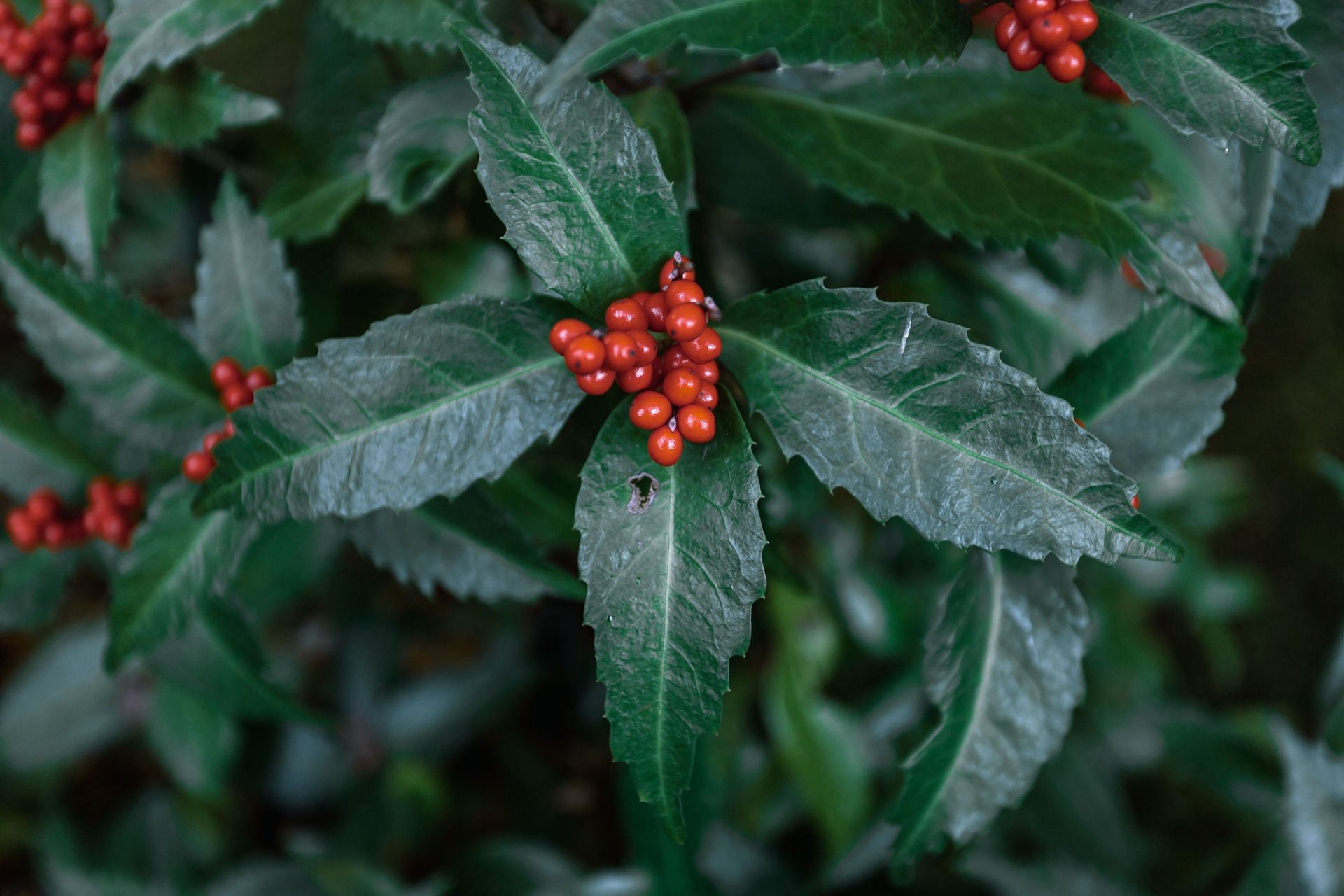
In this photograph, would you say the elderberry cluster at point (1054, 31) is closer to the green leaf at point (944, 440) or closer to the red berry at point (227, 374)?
the green leaf at point (944, 440)

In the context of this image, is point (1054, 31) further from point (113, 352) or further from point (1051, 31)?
point (113, 352)

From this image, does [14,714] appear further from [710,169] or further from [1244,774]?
[1244,774]

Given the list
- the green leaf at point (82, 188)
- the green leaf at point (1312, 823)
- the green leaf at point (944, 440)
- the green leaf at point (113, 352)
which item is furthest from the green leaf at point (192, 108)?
the green leaf at point (1312, 823)

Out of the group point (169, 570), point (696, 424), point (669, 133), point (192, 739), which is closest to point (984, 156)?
point (669, 133)

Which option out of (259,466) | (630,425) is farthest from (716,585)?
(259,466)

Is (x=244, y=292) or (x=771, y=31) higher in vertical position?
(x=771, y=31)

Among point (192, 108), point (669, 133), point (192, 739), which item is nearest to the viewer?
point (669, 133)

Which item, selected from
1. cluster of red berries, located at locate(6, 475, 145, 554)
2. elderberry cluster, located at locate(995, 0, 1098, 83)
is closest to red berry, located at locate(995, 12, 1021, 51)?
elderberry cluster, located at locate(995, 0, 1098, 83)
